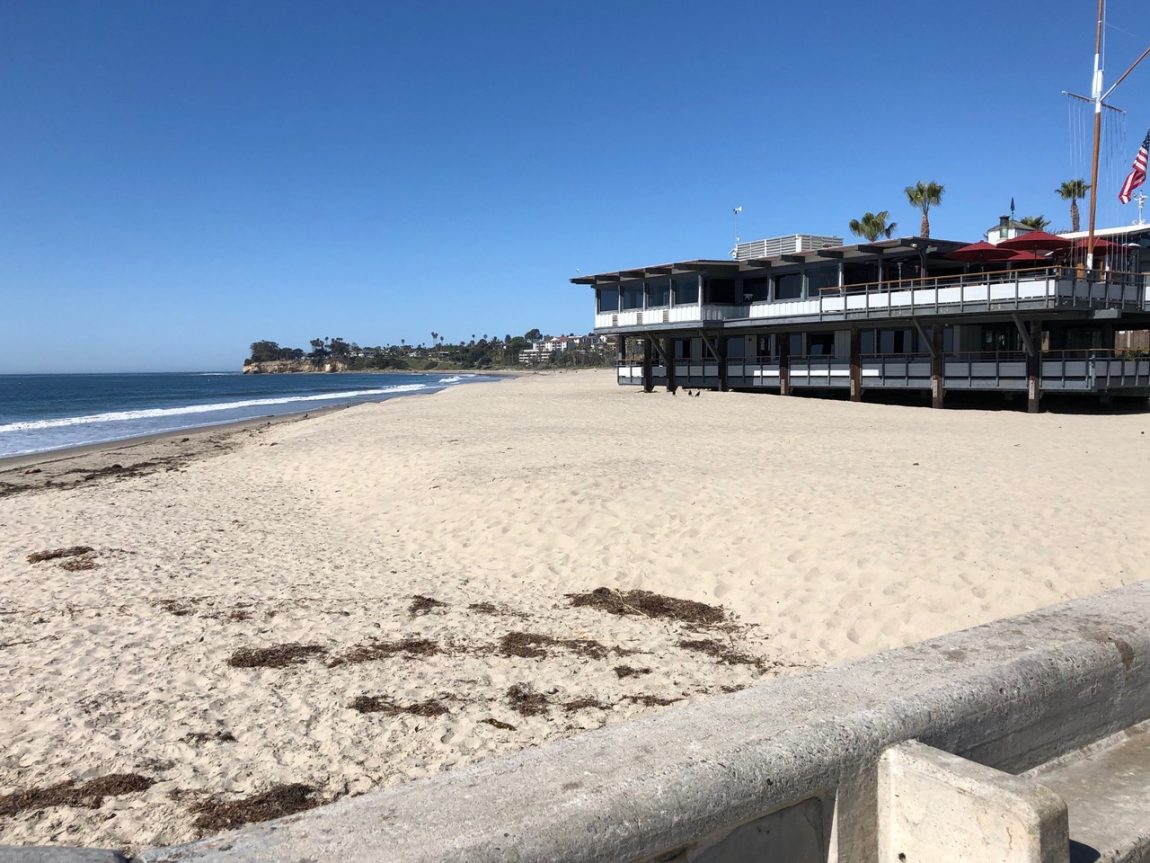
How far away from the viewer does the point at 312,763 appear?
509cm

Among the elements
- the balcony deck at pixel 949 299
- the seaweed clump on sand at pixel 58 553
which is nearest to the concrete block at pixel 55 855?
the seaweed clump on sand at pixel 58 553

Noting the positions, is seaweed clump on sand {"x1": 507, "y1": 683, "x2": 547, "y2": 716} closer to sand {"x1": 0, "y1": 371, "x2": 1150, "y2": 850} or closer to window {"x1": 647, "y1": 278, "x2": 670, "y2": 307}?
sand {"x1": 0, "y1": 371, "x2": 1150, "y2": 850}

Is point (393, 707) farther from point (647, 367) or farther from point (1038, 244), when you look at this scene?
point (647, 367)

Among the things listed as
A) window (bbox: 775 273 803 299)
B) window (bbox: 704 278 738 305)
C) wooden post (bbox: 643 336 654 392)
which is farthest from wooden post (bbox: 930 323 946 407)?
wooden post (bbox: 643 336 654 392)

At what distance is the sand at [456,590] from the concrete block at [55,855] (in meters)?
2.77

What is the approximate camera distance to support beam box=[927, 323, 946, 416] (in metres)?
28.7

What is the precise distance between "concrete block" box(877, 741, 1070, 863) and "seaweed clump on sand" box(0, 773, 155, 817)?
4235 millimetres

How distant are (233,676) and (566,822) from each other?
5284 mm

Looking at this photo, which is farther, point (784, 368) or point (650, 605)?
point (784, 368)

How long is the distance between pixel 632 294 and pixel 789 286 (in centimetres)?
829

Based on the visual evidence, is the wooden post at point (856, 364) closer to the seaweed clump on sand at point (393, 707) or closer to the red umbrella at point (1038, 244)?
the red umbrella at point (1038, 244)

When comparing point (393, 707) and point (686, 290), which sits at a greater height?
point (686, 290)

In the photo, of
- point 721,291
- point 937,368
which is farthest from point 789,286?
point 937,368

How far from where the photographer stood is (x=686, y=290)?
37188 millimetres
